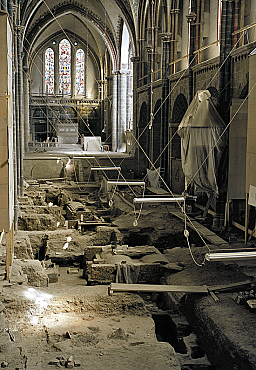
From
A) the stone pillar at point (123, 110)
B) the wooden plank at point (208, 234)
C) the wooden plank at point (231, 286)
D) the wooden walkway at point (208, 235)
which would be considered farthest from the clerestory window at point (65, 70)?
the wooden plank at point (231, 286)

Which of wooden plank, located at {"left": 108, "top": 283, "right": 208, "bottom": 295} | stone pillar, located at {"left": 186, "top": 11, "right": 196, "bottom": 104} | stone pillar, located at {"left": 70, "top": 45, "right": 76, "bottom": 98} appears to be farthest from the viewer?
stone pillar, located at {"left": 70, "top": 45, "right": 76, "bottom": 98}

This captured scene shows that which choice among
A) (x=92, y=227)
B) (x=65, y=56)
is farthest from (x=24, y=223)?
(x=65, y=56)

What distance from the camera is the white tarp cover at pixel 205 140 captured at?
574 inches

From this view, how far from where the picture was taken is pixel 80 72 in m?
43.2

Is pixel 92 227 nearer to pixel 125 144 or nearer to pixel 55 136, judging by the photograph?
pixel 125 144

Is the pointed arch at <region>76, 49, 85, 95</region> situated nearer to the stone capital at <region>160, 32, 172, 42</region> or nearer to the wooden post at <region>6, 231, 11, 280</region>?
the stone capital at <region>160, 32, 172, 42</region>

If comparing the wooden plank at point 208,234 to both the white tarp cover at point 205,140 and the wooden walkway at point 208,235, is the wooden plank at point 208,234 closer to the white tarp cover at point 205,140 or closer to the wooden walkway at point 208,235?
the wooden walkway at point 208,235

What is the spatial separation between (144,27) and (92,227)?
51.5ft

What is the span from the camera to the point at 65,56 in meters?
42.9

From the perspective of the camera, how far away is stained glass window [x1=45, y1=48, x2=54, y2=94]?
42.6 m

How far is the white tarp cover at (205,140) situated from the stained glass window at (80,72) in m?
30.1

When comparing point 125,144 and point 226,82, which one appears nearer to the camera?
point 226,82

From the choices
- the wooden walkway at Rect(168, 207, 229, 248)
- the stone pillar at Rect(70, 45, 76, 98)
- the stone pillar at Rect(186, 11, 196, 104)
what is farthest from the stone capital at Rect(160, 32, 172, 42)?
the stone pillar at Rect(70, 45, 76, 98)

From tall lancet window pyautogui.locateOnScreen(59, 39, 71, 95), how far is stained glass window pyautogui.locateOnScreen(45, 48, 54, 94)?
0.89m
